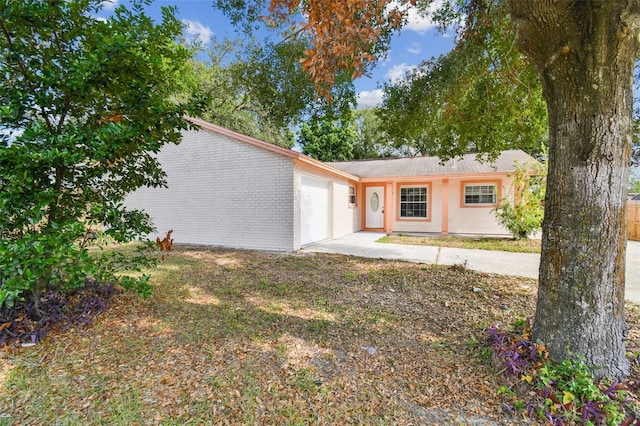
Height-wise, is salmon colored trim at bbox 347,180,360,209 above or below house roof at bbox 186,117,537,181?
below

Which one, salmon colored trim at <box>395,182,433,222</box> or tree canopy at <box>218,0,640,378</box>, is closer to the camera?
tree canopy at <box>218,0,640,378</box>

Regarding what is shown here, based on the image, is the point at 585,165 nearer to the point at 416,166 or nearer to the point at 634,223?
the point at 416,166

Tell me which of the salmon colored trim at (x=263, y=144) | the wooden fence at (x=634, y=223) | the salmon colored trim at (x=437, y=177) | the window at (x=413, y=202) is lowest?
the wooden fence at (x=634, y=223)

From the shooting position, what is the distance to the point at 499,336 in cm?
296

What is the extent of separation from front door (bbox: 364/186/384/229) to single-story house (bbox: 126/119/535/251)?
0.47 ft

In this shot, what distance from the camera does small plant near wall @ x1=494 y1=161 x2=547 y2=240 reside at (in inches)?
397

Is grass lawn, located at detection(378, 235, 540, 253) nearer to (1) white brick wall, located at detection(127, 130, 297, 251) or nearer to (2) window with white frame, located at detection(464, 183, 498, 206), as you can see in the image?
(2) window with white frame, located at detection(464, 183, 498, 206)

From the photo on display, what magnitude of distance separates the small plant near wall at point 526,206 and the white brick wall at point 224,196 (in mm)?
7445

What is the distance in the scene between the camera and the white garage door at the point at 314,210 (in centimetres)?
963

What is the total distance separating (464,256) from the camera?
26.7ft

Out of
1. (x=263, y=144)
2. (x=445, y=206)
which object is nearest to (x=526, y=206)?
(x=445, y=206)

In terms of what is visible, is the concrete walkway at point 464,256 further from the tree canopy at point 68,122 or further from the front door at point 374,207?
the tree canopy at point 68,122

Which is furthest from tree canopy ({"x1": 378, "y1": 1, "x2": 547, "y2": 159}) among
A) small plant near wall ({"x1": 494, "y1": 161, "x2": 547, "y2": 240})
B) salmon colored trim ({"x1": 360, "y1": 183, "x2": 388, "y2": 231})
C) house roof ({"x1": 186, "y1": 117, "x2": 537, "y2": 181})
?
salmon colored trim ({"x1": 360, "y1": 183, "x2": 388, "y2": 231})

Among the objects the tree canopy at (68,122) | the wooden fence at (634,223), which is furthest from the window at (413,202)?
the tree canopy at (68,122)
